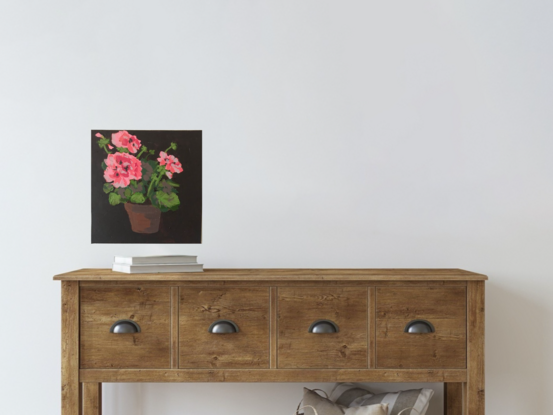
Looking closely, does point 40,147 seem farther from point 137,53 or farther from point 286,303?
point 286,303

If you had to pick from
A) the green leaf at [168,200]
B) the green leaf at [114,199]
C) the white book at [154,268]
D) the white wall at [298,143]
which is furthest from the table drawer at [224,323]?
the green leaf at [114,199]

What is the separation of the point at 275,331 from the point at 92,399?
858mm

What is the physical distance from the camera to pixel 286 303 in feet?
6.31

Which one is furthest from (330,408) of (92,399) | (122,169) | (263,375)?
(122,169)

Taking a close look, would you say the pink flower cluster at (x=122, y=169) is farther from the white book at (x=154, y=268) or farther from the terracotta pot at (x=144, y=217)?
the white book at (x=154, y=268)

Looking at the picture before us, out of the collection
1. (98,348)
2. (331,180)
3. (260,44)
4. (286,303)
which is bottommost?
(98,348)

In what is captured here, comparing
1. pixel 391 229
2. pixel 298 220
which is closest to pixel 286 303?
pixel 298 220

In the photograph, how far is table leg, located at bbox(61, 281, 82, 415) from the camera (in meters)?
1.90

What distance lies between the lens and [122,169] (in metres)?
2.41

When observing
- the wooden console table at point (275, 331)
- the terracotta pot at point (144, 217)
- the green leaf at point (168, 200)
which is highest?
the green leaf at point (168, 200)

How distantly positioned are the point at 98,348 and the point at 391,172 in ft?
4.56

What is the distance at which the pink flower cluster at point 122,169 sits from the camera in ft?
7.88

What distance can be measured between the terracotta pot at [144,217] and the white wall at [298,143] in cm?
9

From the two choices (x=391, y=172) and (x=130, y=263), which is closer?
(x=130, y=263)
